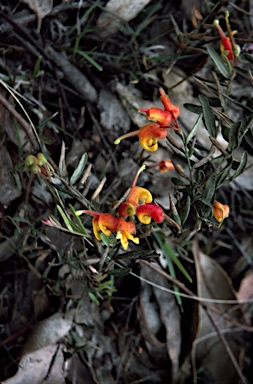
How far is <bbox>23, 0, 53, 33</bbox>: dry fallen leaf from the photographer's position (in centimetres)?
122

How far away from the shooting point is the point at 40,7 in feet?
4.05

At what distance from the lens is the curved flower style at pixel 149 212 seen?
2.85 feet

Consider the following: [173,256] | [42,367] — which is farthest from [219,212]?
[42,367]

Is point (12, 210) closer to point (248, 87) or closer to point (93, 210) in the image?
point (93, 210)

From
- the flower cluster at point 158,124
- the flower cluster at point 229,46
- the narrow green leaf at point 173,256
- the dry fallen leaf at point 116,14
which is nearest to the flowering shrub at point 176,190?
the flower cluster at point 158,124

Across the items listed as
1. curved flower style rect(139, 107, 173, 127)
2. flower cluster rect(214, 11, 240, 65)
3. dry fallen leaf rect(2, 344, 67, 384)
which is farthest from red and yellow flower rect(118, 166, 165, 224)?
dry fallen leaf rect(2, 344, 67, 384)

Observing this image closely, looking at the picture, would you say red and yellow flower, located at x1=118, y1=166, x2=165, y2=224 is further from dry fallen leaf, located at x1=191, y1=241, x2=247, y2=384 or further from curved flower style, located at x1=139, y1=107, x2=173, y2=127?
dry fallen leaf, located at x1=191, y1=241, x2=247, y2=384

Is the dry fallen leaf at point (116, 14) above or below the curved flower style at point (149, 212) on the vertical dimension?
above

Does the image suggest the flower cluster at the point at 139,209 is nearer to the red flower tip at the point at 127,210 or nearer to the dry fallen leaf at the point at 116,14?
the red flower tip at the point at 127,210

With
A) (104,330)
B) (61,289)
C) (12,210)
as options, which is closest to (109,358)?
(104,330)

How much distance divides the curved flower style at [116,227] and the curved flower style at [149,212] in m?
0.02

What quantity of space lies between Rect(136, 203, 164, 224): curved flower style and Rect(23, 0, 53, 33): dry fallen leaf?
0.63 metres

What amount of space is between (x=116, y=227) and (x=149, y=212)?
0.21 feet

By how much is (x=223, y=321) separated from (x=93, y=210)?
2.37ft
